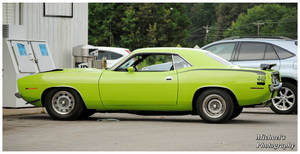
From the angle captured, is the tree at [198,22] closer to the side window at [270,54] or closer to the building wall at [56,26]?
the building wall at [56,26]

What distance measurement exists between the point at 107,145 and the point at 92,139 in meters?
0.78

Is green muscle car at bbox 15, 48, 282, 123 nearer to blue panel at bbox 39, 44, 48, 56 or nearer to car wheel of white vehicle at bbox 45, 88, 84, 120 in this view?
car wheel of white vehicle at bbox 45, 88, 84, 120

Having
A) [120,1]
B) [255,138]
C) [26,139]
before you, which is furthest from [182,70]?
[120,1]

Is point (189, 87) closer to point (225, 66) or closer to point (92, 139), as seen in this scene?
point (225, 66)

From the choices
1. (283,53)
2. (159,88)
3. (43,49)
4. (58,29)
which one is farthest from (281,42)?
(58,29)

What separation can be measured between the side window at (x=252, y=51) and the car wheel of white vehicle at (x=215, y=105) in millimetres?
3473

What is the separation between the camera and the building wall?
726 inches

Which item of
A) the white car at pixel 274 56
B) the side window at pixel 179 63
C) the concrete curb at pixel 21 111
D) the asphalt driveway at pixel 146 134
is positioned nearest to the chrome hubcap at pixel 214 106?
the asphalt driveway at pixel 146 134

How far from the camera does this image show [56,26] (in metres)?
19.4

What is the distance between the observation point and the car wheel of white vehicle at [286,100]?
1551 cm

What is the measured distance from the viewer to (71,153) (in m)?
8.39

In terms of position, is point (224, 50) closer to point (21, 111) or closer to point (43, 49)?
point (43, 49)

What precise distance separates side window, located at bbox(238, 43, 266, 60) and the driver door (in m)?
3.25

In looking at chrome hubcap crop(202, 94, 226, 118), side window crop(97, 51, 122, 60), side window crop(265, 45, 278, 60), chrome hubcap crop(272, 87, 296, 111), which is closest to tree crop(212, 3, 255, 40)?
side window crop(97, 51, 122, 60)
